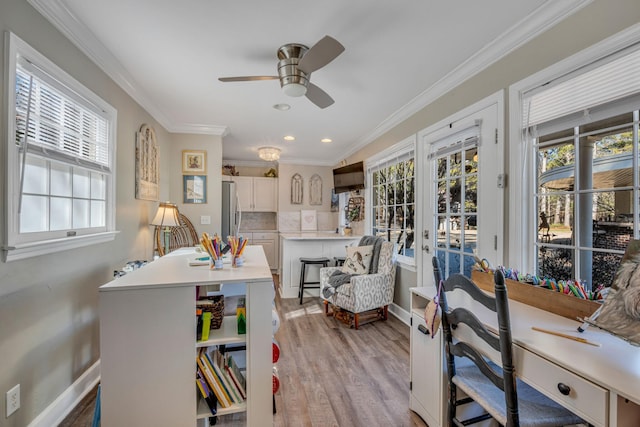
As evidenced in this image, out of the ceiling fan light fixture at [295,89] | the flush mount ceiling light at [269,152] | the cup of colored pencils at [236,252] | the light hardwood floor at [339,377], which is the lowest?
the light hardwood floor at [339,377]

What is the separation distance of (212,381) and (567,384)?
145cm

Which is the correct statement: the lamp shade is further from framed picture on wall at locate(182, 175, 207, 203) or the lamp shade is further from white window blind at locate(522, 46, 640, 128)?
white window blind at locate(522, 46, 640, 128)

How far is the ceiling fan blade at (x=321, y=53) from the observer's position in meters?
1.58

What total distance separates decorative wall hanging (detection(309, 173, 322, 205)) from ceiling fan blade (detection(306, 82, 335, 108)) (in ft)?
12.9

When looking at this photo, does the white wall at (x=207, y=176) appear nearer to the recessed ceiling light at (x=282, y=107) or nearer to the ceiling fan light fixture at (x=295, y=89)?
the recessed ceiling light at (x=282, y=107)

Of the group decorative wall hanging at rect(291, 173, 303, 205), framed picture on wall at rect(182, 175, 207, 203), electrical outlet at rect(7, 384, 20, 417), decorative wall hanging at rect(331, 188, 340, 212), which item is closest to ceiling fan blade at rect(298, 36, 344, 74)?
electrical outlet at rect(7, 384, 20, 417)

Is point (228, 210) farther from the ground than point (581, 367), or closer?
farther from the ground

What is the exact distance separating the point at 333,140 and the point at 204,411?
4.01 metres

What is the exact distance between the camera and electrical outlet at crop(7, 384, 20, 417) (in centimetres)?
138

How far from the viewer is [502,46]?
6.31ft

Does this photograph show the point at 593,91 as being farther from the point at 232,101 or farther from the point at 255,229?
the point at 255,229

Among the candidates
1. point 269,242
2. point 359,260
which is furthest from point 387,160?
point 269,242

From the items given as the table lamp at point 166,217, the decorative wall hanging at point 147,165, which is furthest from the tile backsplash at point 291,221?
the table lamp at point 166,217

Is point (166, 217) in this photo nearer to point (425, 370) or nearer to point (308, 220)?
point (425, 370)
